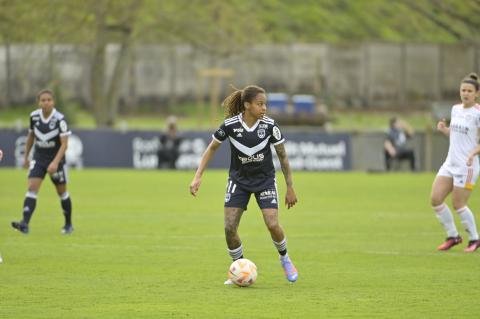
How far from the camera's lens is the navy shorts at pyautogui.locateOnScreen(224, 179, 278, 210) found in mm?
11641

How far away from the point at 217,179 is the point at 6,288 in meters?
22.9

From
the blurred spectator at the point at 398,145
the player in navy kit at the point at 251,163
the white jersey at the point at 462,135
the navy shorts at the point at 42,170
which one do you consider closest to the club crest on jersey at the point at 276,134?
the player in navy kit at the point at 251,163

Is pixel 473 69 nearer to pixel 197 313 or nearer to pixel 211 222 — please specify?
pixel 211 222

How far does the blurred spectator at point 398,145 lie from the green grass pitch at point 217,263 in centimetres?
1089

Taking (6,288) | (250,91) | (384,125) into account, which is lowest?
(384,125)

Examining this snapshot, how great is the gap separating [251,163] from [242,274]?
123 cm

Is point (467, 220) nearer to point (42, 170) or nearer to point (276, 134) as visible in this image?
point (276, 134)

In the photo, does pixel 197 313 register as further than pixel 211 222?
No

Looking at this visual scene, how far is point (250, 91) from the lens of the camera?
11547 mm

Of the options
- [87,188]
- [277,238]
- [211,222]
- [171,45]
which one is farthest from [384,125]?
[277,238]

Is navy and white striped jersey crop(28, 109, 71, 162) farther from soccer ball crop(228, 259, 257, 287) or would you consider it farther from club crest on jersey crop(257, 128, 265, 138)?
soccer ball crop(228, 259, 257, 287)

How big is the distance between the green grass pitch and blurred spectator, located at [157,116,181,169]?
1165cm

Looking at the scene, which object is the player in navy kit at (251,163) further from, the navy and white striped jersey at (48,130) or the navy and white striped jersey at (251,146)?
the navy and white striped jersey at (48,130)

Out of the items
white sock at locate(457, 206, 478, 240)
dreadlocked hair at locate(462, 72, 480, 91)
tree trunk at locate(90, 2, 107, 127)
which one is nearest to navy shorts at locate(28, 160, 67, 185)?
white sock at locate(457, 206, 478, 240)
